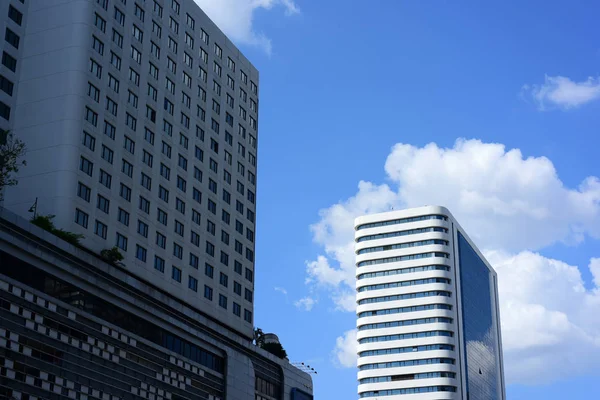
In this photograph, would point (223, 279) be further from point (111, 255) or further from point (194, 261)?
point (111, 255)

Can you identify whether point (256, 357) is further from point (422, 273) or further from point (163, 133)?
point (422, 273)

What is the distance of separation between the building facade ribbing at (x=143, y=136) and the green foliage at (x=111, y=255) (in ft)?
3.53

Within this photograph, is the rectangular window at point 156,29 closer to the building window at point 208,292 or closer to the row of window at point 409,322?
the building window at point 208,292

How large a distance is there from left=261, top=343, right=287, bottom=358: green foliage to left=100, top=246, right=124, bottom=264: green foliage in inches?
1291

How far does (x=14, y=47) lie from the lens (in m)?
80.8

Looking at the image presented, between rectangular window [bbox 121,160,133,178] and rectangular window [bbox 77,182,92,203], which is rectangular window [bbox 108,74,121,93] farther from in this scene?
rectangular window [bbox 77,182,92,203]

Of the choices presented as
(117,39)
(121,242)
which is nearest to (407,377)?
(121,242)

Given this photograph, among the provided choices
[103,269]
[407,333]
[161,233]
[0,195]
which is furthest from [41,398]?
[407,333]

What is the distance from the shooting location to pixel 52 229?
2803 inches

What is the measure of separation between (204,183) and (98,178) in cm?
1901

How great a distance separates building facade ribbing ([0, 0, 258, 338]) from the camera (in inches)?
3095

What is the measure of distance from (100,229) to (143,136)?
41.4 feet

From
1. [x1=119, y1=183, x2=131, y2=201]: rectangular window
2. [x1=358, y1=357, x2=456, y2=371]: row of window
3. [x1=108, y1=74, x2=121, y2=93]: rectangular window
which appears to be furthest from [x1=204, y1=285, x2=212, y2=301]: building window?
[x1=358, y1=357, x2=456, y2=371]: row of window

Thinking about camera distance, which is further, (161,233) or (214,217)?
(214,217)
